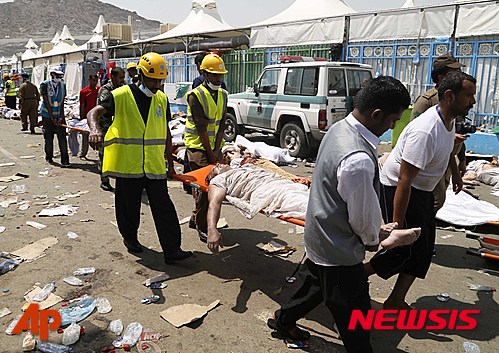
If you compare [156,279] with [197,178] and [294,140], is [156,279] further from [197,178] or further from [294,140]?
[294,140]

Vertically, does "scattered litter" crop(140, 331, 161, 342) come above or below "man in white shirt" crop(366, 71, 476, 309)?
below

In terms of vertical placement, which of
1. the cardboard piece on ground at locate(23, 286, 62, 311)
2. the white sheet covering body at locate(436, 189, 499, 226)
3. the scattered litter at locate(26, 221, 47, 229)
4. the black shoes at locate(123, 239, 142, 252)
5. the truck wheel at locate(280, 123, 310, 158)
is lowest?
the cardboard piece on ground at locate(23, 286, 62, 311)

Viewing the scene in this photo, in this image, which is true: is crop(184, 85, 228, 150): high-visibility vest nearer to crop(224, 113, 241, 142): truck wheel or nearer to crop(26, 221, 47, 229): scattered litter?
crop(26, 221, 47, 229): scattered litter

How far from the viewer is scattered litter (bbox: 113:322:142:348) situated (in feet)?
9.79

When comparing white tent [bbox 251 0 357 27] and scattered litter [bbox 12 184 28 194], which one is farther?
white tent [bbox 251 0 357 27]

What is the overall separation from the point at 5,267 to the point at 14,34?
10379cm

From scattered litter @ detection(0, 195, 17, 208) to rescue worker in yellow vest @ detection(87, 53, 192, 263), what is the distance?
283 cm

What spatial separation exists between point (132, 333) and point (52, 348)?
0.52 metres

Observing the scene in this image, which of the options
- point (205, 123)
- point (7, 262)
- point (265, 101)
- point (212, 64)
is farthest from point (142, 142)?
point (265, 101)

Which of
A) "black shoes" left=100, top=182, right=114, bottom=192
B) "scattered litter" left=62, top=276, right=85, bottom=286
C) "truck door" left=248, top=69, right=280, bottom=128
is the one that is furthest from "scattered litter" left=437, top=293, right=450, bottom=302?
"truck door" left=248, top=69, right=280, bottom=128

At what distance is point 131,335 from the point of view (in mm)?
3072

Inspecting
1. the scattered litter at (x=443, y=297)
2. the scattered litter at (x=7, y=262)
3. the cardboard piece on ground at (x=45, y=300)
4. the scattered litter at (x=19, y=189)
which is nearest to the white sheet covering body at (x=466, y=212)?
the scattered litter at (x=443, y=297)

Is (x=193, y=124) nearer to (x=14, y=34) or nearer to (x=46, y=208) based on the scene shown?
(x=46, y=208)

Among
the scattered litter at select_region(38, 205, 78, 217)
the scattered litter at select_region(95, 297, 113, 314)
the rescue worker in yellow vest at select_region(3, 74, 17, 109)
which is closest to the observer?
the scattered litter at select_region(95, 297, 113, 314)
